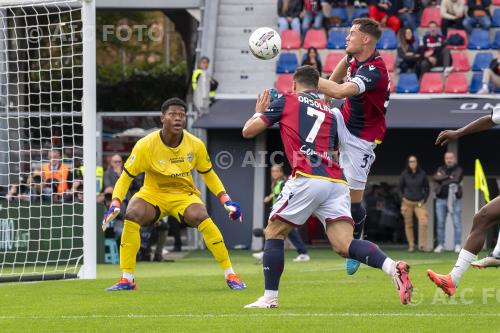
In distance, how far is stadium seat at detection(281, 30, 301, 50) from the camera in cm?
2583

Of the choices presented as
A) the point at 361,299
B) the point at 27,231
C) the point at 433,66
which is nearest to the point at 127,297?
the point at 361,299

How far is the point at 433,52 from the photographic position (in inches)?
1007

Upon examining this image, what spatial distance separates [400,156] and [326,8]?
13.7ft

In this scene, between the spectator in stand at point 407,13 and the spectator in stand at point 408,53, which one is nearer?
the spectator in stand at point 408,53

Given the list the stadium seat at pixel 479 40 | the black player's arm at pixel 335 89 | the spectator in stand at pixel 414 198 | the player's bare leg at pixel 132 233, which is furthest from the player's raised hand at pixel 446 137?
the stadium seat at pixel 479 40

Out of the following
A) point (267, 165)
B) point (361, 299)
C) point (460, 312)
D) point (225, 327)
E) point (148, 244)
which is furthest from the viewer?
point (267, 165)

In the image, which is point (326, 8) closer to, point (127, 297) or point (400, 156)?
point (400, 156)

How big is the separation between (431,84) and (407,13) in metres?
2.43

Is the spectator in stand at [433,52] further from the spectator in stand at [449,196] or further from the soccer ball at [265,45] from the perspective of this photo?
the soccer ball at [265,45]

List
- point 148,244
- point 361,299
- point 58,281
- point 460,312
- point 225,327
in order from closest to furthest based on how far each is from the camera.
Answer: point 225,327 → point 460,312 → point 361,299 → point 58,281 → point 148,244

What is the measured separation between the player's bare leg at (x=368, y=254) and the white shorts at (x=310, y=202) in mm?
91

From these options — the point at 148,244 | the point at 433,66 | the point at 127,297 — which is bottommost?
the point at 148,244

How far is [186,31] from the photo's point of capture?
32.3 meters

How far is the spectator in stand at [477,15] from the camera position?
26219 millimetres
